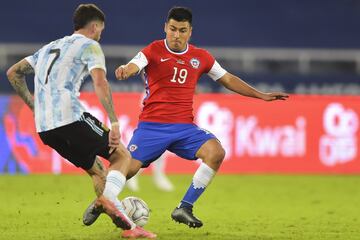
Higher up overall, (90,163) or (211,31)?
(211,31)

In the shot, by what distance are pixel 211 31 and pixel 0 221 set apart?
1225 centimetres

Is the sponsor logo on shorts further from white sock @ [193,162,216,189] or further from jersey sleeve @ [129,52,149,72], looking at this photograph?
jersey sleeve @ [129,52,149,72]

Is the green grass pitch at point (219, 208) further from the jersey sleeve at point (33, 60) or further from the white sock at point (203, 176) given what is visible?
the jersey sleeve at point (33, 60)

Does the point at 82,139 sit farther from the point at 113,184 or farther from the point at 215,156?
the point at 215,156

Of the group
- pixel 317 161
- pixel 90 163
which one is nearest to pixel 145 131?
pixel 90 163

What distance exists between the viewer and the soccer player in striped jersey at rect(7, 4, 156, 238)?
703 centimetres

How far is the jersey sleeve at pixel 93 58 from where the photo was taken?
6.94 metres

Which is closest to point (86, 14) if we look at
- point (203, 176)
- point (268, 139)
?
point (203, 176)

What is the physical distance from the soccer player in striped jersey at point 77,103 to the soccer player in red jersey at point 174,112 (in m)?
0.88

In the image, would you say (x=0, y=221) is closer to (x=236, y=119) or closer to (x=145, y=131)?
(x=145, y=131)

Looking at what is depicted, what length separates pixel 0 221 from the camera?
8875 mm

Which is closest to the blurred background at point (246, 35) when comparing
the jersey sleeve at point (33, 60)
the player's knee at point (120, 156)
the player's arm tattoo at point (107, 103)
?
the jersey sleeve at point (33, 60)

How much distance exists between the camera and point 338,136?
1587 centimetres

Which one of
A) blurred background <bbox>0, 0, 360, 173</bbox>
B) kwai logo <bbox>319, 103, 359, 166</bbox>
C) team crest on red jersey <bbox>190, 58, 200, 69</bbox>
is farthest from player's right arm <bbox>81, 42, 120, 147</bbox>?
kwai logo <bbox>319, 103, 359, 166</bbox>
